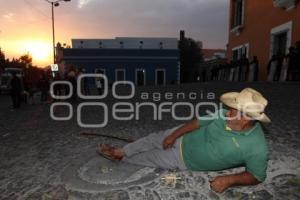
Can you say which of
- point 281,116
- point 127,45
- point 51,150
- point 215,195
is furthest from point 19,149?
point 127,45

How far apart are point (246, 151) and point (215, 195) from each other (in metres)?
0.76

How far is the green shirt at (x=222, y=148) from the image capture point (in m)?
3.25

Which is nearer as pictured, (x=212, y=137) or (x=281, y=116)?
(x=212, y=137)

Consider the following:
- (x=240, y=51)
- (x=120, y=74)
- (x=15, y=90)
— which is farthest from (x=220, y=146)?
(x=120, y=74)

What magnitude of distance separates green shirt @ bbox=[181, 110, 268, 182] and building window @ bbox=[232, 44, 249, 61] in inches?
779

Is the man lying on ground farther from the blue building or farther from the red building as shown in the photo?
the blue building

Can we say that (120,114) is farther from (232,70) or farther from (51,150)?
(232,70)

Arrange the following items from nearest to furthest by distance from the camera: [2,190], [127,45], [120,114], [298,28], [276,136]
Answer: [2,190] < [276,136] < [120,114] < [298,28] < [127,45]

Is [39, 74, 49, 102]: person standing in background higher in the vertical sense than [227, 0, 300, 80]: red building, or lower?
lower

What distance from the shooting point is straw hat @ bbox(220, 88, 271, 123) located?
322cm

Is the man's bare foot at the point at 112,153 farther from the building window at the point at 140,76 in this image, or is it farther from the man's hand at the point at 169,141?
the building window at the point at 140,76

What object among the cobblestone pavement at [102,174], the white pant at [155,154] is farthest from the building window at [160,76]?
the white pant at [155,154]

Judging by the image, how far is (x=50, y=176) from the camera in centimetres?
438

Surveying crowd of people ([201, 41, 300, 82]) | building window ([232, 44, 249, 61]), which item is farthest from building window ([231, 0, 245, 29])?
crowd of people ([201, 41, 300, 82])
